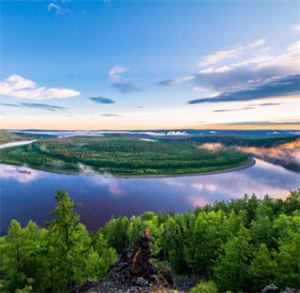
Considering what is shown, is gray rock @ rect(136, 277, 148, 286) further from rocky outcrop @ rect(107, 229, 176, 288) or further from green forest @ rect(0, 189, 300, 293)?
green forest @ rect(0, 189, 300, 293)

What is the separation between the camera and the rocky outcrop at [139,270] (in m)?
10.8

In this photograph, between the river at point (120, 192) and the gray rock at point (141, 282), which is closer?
the gray rock at point (141, 282)

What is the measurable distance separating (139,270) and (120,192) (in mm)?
65447

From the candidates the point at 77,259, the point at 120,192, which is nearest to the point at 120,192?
the point at 120,192

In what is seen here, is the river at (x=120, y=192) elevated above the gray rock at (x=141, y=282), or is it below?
below

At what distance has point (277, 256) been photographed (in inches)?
614

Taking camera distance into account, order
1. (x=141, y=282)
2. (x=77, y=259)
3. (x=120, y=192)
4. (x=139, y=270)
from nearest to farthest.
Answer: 1. (x=141, y=282)
2. (x=139, y=270)
3. (x=77, y=259)
4. (x=120, y=192)

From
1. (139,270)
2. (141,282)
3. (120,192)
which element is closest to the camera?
(141,282)

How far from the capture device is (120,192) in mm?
74625

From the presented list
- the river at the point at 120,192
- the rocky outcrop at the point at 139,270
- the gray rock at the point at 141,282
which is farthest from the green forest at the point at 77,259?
the river at the point at 120,192

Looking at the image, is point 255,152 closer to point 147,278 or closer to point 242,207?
point 242,207

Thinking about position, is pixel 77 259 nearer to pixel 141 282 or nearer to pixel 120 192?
pixel 141 282

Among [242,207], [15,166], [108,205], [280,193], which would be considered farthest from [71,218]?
[15,166]

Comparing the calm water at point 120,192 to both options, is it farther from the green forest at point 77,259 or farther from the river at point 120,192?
the green forest at point 77,259
